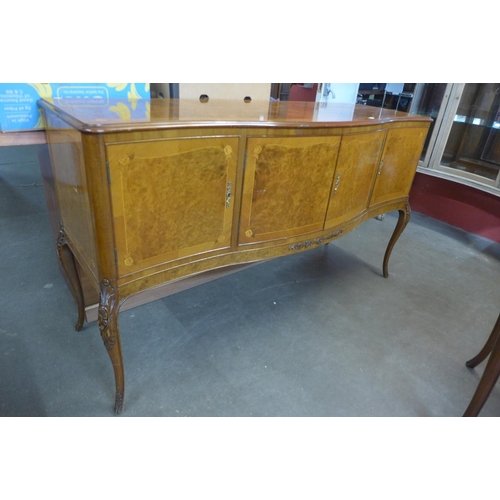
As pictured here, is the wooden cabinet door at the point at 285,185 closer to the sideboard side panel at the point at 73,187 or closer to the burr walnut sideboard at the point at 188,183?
the burr walnut sideboard at the point at 188,183

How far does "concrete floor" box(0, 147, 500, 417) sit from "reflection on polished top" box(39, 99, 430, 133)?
1.01m

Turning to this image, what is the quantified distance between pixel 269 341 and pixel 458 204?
7.53ft

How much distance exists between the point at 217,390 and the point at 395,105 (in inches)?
131

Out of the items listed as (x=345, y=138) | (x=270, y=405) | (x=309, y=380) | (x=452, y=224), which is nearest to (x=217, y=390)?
(x=270, y=405)

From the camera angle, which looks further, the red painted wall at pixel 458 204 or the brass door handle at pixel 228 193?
the red painted wall at pixel 458 204

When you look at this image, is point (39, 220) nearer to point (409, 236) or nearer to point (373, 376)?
point (373, 376)

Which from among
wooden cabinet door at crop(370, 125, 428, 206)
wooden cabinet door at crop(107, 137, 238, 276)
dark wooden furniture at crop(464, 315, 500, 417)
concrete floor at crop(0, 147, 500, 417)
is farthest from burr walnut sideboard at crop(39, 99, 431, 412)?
dark wooden furniture at crop(464, 315, 500, 417)

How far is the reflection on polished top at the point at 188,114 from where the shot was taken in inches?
40.7

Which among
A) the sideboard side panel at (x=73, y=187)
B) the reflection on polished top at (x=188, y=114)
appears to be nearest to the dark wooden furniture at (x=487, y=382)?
the reflection on polished top at (x=188, y=114)

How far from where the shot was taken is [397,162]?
1.91m

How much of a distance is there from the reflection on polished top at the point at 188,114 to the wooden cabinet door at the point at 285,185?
76 millimetres

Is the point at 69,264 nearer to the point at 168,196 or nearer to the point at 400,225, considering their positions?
the point at 168,196

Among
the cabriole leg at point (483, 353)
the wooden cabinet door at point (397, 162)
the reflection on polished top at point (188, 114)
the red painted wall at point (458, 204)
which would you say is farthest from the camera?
the red painted wall at point (458, 204)

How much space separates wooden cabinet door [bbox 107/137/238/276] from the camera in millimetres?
1053
